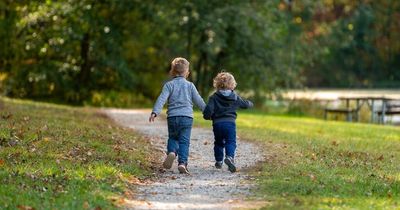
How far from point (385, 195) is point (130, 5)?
26.5m

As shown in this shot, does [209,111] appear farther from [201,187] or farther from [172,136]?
[201,187]

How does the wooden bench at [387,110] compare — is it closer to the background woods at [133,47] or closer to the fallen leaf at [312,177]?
the background woods at [133,47]

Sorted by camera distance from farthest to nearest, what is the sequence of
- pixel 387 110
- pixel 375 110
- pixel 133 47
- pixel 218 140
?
pixel 133 47 < pixel 375 110 < pixel 387 110 < pixel 218 140

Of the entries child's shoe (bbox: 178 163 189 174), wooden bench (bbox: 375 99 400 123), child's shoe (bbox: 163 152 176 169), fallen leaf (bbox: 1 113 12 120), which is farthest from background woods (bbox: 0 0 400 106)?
child's shoe (bbox: 178 163 189 174)

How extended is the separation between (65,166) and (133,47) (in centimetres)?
2755

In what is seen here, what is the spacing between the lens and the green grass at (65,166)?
29.3ft

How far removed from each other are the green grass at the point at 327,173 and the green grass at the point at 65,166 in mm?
1898

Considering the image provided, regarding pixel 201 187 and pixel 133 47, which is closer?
pixel 201 187

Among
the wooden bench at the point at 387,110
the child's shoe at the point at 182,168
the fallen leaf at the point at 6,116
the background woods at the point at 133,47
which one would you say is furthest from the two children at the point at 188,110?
the background woods at the point at 133,47

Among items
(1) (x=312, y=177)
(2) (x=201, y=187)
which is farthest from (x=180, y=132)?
(1) (x=312, y=177)

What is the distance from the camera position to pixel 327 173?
37.5 ft

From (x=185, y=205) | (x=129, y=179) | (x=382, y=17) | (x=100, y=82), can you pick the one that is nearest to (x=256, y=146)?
(x=129, y=179)

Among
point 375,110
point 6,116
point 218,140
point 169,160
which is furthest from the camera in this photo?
point 375,110

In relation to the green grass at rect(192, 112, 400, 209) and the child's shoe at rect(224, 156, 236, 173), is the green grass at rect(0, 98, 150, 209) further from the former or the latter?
the green grass at rect(192, 112, 400, 209)
